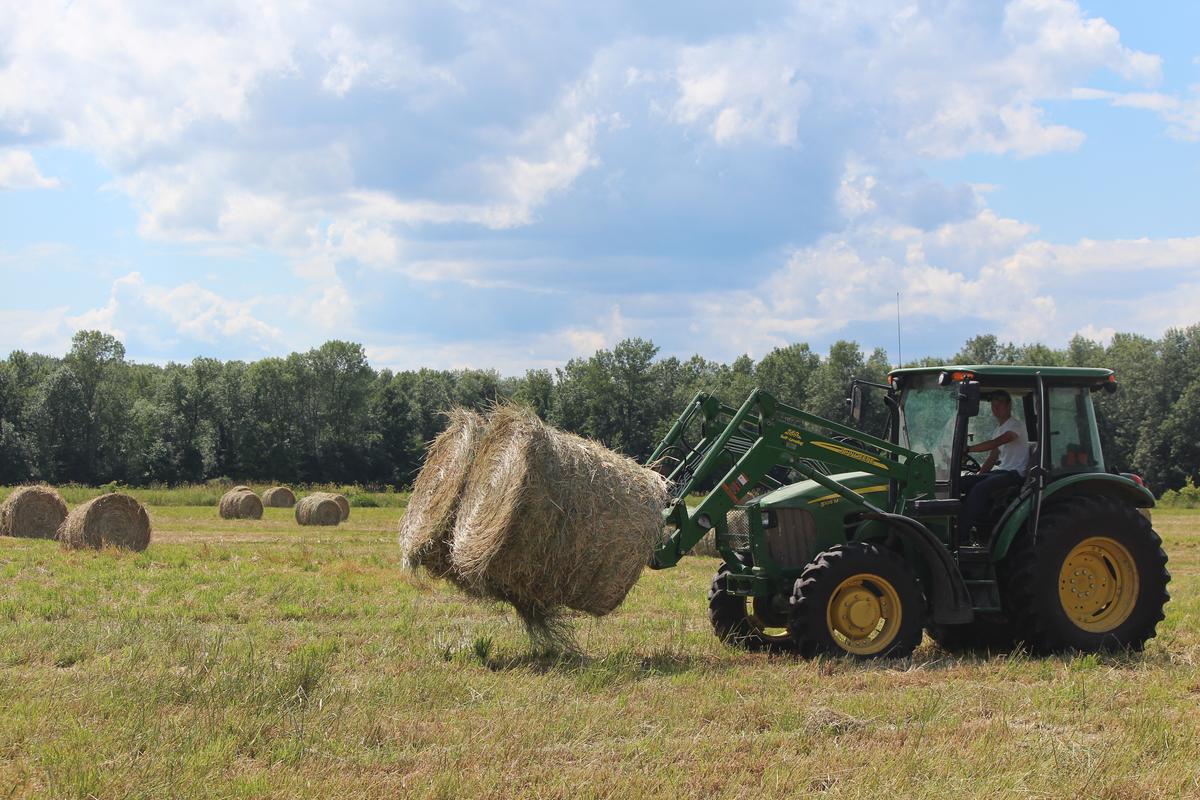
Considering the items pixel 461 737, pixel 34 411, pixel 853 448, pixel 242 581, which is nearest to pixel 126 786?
pixel 461 737

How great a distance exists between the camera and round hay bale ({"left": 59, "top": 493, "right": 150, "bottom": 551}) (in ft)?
62.2

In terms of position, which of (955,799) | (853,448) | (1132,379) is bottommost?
(955,799)

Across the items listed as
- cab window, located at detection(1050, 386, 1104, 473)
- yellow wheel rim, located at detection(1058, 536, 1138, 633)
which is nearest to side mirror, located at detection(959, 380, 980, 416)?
cab window, located at detection(1050, 386, 1104, 473)

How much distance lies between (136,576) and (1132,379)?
6564 cm

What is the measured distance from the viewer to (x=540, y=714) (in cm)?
652

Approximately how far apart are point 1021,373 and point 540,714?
209 inches

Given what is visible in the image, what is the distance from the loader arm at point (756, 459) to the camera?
861cm

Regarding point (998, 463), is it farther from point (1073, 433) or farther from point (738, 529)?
point (738, 529)

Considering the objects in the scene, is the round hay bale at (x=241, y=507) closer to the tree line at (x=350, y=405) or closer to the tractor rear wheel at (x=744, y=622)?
the tractor rear wheel at (x=744, y=622)

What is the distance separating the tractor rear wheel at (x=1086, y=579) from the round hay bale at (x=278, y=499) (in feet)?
110

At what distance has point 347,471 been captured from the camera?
7588 cm

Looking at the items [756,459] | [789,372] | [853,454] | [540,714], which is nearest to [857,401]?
[853,454]

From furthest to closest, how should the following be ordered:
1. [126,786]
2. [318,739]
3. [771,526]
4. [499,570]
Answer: [771,526], [499,570], [318,739], [126,786]

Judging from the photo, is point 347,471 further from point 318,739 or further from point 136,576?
point 318,739
